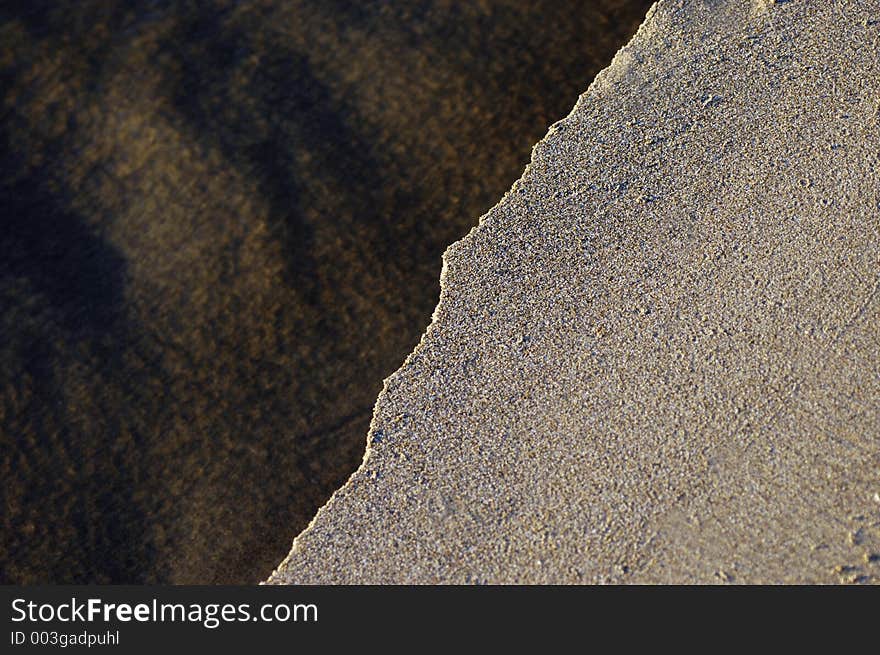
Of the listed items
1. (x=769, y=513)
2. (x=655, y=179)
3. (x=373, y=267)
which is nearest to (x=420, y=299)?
(x=373, y=267)

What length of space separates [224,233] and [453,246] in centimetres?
117

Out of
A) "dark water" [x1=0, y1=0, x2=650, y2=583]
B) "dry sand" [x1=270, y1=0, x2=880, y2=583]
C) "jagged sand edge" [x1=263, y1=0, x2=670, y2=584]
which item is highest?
"dark water" [x1=0, y1=0, x2=650, y2=583]

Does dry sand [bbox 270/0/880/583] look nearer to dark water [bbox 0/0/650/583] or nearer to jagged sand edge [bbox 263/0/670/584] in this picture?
jagged sand edge [bbox 263/0/670/584]

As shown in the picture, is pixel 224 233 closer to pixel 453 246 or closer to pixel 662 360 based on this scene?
pixel 453 246

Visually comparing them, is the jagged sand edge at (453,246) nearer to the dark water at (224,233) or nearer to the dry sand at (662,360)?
the dry sand at (662,360)

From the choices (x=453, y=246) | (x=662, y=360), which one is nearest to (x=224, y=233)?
(x=453, y=246)

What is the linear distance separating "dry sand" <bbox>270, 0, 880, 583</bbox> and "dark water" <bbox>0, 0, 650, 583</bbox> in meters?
0.40

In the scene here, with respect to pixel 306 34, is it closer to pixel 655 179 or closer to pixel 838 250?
pixel 655 179

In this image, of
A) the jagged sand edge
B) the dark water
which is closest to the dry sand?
the jagged sand edge

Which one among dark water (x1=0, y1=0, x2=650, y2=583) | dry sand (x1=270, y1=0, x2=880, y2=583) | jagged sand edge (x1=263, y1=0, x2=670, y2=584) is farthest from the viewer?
dark water (x1=0, y1=0, x2=650, y2=583)

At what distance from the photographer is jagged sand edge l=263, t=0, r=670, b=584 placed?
333cm

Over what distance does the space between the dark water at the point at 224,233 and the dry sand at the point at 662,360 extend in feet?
1.31

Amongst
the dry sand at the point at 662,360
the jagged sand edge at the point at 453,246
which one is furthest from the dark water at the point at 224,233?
the dry sand at the point at 662,360

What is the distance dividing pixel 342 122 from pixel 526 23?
1164 millimetres
